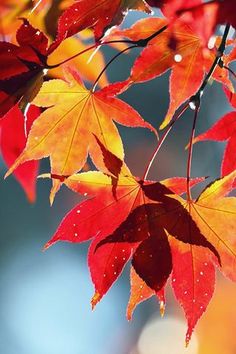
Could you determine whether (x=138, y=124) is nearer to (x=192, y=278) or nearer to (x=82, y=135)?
(x=82, y=135)

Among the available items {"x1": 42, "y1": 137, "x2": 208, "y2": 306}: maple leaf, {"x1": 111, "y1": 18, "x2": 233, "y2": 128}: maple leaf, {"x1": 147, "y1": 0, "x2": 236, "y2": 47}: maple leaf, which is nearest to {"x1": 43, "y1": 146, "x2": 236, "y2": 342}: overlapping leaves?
{"x1": 42, "y1": 137, "x2": 208, "y2": 306}: maple leaf

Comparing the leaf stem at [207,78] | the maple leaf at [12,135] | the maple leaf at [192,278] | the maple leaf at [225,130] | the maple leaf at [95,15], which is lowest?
the maple leaf at [192,278]

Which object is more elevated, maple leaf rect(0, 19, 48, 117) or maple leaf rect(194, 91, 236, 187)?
maple leaf rect(0, 19, 48, 117)

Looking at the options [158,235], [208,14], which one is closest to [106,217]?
[158,235]

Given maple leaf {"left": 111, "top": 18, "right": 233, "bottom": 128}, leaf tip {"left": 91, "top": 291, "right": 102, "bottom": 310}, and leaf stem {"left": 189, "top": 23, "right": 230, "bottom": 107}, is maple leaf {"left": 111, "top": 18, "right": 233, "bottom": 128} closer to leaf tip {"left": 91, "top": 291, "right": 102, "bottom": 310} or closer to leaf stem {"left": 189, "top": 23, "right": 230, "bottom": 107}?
leaf stem {"left": 189, "top": 23, "right": 230, "bottom": 107}

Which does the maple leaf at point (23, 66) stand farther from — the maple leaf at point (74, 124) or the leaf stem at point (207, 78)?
the leaf stem at point (207, 78)

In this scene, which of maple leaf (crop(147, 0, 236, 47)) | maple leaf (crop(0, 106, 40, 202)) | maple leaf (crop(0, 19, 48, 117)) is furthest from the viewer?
maple leaf (crop(0, 106, 40, 202))

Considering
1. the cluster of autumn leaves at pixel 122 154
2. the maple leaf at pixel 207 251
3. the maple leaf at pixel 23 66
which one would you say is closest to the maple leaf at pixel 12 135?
the cluster of autumn leaves at pixel 122 154

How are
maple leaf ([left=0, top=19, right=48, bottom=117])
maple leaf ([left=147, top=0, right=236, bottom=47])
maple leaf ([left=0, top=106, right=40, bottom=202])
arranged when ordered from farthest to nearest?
maple leaf ([left=0, top=106, right=40, bottom=202]) < maple leaf ([left=0, top=19, right=48, bottom=117]) < maple leaf ([left=147, top=0, right=236, bottom=47])
